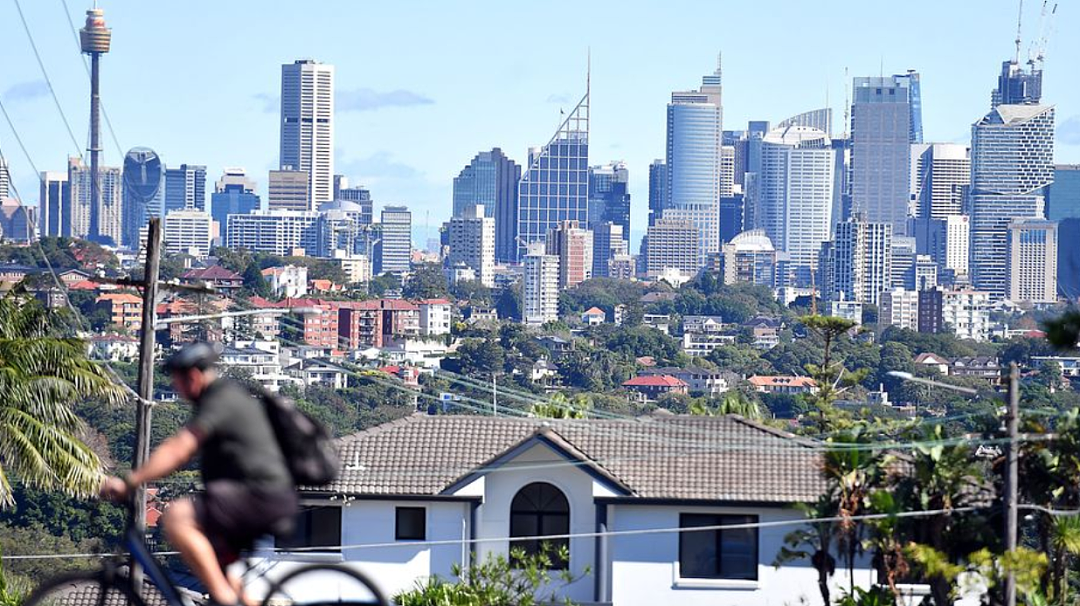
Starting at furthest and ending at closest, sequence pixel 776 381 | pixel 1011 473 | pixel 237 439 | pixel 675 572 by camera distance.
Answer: pixel 776 381 < pixel 675 572 < pixel 1011 473 < pixel 237 439

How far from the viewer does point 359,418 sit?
13412 centimetres

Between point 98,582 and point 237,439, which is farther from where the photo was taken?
point 98,582

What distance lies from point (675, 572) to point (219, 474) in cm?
1814

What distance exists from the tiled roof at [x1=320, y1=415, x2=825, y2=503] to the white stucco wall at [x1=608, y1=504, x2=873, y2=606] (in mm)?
311

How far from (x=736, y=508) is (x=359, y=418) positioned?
111317 mm

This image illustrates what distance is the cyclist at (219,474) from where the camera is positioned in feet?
20.0

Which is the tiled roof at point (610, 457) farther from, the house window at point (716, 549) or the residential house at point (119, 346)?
the residential house at point (119, 346)

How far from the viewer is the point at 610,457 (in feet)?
81.6

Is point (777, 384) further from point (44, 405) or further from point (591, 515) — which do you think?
point (44, 405)

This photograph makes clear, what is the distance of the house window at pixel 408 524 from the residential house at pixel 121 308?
159242mm

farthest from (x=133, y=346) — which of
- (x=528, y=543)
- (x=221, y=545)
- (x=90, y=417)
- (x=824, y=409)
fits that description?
(x=221, y=545)

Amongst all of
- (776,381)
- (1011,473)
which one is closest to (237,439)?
(1011,473)

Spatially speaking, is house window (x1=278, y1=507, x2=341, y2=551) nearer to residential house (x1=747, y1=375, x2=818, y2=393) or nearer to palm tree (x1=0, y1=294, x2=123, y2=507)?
palm tree (x1=0, y1=294, x2=123, y2=507)

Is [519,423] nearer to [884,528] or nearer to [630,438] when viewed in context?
[630,438]
